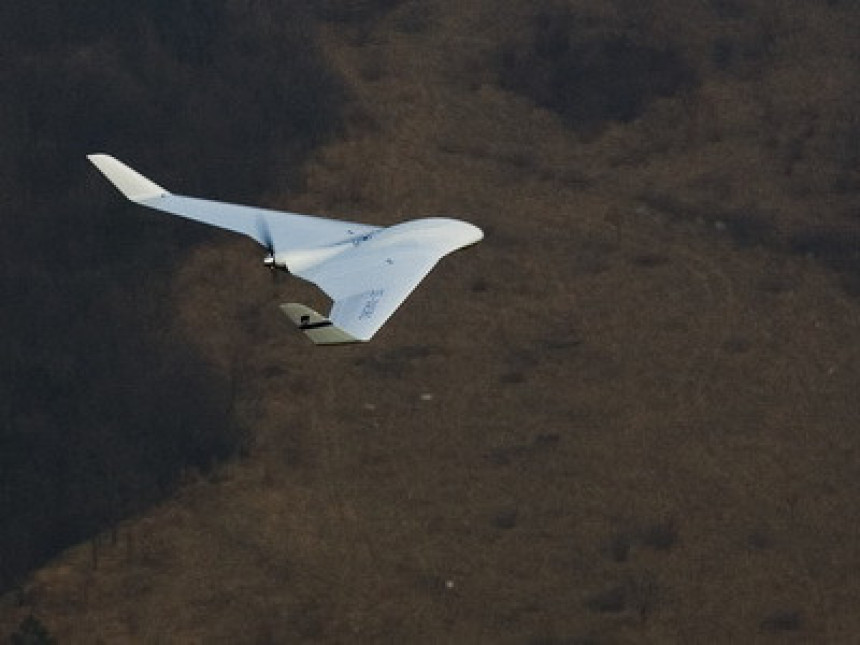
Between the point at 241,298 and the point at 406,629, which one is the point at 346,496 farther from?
the point at 241,298

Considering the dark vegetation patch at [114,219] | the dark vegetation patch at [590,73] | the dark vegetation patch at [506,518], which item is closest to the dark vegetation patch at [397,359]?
the dark vegetation patch at [114,219]

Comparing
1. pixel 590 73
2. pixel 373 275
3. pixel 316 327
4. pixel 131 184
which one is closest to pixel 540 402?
pixel 131 184

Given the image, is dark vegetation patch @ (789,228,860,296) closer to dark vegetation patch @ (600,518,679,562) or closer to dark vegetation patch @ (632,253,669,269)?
dark vegetation patch @ (632,253,669,269)

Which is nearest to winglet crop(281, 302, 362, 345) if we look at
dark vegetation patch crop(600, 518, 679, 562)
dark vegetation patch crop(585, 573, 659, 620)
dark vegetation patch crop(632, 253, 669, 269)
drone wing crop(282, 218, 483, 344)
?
drone wing crop(282, 218, 483, 344)

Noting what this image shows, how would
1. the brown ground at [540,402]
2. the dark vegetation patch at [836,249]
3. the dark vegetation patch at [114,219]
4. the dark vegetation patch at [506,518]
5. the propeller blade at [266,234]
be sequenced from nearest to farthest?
the propeller blade at [266,234] < the brown ground at [540,402] < the dark vegetation patch at [506,518] < the dark vegetation patch at [114,219] < the dark vegetation patch at [836,249]

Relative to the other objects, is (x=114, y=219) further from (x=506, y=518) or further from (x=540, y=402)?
(x=506, y=518)

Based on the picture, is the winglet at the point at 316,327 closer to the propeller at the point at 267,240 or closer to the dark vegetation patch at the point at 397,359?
the propeller at the point at 267,240
